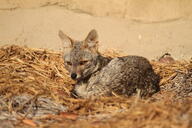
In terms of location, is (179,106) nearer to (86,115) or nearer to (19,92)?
(86,115)

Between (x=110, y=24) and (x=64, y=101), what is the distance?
12.5ft

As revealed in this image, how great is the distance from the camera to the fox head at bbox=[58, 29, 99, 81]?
22.2 feet

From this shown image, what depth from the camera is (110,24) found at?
990cm

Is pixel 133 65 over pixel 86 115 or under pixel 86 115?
over

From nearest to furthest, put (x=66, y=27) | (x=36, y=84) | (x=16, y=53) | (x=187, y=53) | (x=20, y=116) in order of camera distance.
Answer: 1. (x=20, y=116)
2. (x=36, y=84)
3. (x=16, y=53)
4. (x=187, y=53)
5. (x=66, y=27)

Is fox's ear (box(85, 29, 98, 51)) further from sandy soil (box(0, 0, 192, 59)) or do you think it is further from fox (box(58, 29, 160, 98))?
sandy soil (box(0, 0, 192, 59))

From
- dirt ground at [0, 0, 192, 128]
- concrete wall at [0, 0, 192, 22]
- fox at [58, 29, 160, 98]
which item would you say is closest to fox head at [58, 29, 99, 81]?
fox at [58, 29, 160, 98]

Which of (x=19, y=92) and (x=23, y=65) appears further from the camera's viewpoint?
(x=23, y=65)

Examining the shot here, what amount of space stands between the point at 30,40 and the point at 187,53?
3242 millimetres

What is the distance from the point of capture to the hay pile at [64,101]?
16.7 ft

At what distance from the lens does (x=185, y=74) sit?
7.77 meters

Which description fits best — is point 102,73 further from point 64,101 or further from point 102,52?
point 102,52

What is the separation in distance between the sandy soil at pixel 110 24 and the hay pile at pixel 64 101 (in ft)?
2.84

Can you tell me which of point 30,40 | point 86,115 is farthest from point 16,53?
point 86,115
